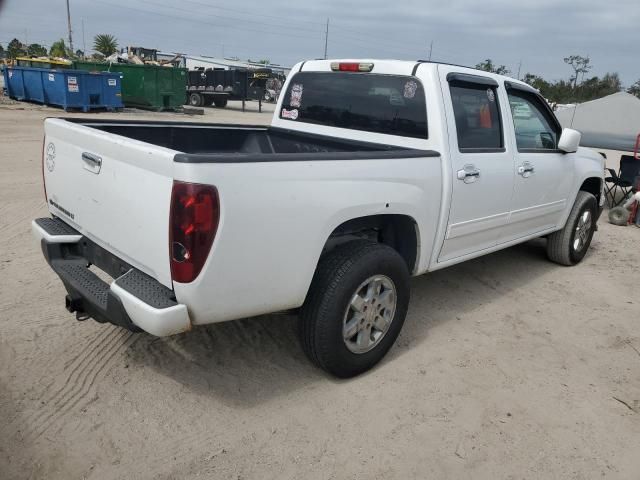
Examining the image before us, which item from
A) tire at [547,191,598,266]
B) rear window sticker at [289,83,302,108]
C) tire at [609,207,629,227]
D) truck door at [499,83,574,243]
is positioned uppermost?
rear window sticker at [289,83,302,108]

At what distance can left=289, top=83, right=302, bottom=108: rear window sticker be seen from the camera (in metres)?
4.38

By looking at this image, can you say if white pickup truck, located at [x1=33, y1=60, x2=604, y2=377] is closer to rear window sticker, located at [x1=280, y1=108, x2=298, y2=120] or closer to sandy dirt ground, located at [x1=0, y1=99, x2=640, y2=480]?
rear window sticker, located at [x1=280, y1=108, x2=298, y2=120]

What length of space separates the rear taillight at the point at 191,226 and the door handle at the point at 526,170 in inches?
110

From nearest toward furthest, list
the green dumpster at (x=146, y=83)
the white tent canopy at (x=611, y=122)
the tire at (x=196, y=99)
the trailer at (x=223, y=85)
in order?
the white tent canopy at (x=611, y=122)
the green dumpster at (x=146, y=83)
the trailer at (x=223, y=85)
the tire at (x=196, y=99)

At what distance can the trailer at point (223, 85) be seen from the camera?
24.6 metres

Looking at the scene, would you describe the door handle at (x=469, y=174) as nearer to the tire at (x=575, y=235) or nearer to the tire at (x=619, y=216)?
the tire at (x=575, y=235)

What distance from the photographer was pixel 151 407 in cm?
281

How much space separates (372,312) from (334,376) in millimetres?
437

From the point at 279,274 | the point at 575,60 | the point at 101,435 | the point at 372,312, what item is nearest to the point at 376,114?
the point at 372,312

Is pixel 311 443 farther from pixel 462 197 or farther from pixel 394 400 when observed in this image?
pixel 462 197

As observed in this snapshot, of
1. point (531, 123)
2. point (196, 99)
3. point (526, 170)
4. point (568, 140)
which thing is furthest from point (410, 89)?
point (196, 99)

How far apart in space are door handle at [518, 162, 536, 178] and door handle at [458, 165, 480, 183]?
0.68 meters

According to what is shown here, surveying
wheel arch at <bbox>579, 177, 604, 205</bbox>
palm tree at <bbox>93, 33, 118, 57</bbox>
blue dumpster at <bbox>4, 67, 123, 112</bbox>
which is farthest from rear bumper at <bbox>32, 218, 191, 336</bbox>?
palm tree at <bbox>93, 33, 118, 57</bbox>

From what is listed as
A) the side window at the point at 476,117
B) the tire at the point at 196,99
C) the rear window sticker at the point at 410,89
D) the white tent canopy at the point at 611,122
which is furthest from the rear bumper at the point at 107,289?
the tire at the point at 196,99
